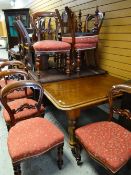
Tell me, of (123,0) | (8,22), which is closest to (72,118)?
(123,0)

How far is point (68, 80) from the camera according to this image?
2355mm

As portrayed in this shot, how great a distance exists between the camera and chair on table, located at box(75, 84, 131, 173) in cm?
116

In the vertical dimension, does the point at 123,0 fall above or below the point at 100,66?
above

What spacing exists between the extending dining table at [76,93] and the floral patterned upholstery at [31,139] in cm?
25

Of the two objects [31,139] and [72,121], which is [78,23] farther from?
[31,139]

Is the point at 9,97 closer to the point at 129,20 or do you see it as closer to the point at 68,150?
the point at 68,150

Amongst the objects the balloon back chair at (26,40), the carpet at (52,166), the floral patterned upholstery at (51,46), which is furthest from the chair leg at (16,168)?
the balloon back chair at (26,40)

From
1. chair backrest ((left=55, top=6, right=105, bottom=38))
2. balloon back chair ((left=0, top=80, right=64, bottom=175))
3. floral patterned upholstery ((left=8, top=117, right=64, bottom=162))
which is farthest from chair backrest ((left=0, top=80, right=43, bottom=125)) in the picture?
chair backrest ((left=55, top=6, right=105, bottom=38))

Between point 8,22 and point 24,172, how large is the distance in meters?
6.38

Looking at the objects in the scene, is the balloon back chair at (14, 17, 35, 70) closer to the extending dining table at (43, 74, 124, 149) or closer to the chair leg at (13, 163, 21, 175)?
the extending dining table at (43, 74, 124, 149)

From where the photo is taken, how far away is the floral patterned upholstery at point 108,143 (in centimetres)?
116

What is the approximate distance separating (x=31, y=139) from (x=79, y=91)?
0.84 metres

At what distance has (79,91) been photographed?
195cm

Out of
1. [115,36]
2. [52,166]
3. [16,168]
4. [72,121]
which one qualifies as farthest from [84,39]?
[16,168]
